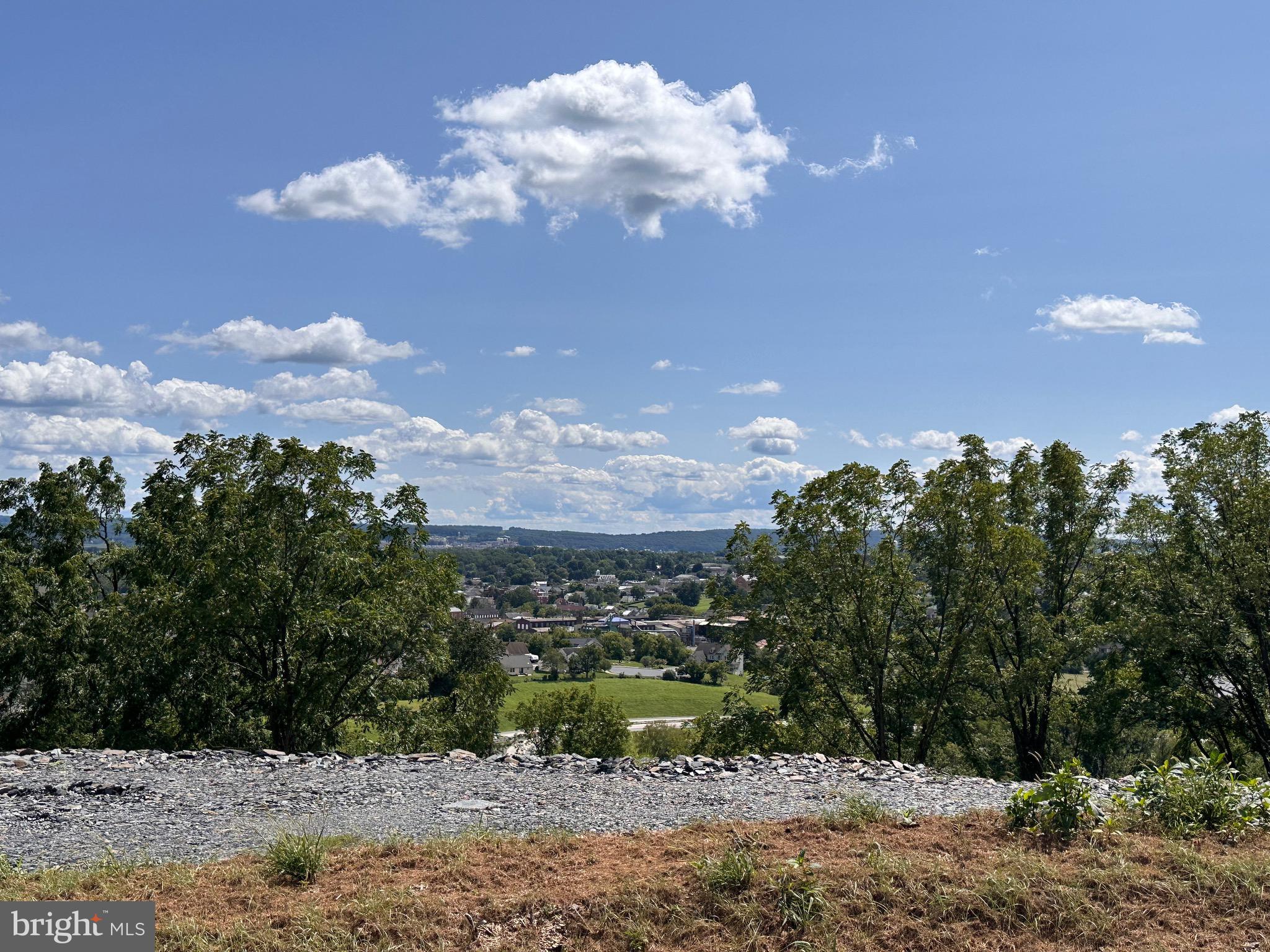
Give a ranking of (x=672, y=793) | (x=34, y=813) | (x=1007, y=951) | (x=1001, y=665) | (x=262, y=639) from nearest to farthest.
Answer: (x=1007, y=951) < (x=34, y=813) < (x=672, y=793) < (x=262, y=639) < (x=1001, y=665)

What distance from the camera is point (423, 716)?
1864 cm

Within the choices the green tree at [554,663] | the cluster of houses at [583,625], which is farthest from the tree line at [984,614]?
the green tree at [554,663]

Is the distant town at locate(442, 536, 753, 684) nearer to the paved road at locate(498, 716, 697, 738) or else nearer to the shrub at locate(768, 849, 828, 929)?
the paved road at locate(498, 716, 697, 738)

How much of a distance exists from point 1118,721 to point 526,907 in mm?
18560


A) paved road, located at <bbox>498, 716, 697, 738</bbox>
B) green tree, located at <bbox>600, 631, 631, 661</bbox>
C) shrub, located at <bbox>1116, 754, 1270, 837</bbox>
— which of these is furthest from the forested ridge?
green tree, located at <bbox>600, 631, 631, 661</bbox>

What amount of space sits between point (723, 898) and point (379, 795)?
17.4 feet

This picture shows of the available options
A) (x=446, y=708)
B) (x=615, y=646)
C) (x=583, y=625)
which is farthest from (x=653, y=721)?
(x=583, y=625)

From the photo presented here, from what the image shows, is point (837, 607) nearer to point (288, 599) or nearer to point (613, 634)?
point (288, 599)

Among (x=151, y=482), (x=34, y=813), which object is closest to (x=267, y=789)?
(x=34, y=813)

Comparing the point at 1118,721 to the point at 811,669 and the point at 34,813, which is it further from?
the point at 34,813

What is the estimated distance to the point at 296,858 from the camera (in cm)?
666

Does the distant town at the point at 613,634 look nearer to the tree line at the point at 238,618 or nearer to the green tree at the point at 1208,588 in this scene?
the tree line at the point at 238,618

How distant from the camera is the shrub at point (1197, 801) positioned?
23.2 feet

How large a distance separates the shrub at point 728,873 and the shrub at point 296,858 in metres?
3.10
